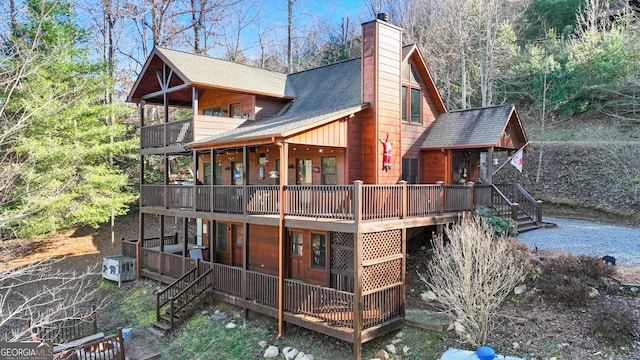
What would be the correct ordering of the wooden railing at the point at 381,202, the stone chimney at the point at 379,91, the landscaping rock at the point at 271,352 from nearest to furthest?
the wooden railing at the point at 381,202, the landscaping rock at the point at 271,352, the stone chimney at the point at 379,91

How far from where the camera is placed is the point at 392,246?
11.0 meters

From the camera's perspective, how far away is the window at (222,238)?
17.3 meters

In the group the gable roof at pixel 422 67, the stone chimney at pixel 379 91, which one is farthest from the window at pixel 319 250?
the gable roof at pixel 422 67

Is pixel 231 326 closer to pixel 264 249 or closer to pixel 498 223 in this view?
pixel 264 249

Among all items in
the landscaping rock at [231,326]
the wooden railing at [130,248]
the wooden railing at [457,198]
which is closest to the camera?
the landscaping rock at [231,326]

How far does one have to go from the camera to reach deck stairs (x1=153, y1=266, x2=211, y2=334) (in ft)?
43.9

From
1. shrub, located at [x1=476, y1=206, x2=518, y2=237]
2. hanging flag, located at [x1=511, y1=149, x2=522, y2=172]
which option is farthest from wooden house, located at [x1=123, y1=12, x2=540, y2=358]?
hanging flag, located at [x1=511, y1=149, x2=522, y2=172]

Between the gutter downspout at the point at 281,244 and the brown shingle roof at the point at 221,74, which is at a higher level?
the brown shingle roof at the point at 221,74

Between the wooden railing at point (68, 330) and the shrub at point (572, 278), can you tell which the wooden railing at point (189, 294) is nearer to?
the wooden railing at point (68, 330)

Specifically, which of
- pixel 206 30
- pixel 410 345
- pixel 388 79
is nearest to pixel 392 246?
pixel 410 345

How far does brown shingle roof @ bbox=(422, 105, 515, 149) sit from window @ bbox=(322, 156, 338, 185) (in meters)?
4.21

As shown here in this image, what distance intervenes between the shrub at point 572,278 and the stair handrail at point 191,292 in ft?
34.8

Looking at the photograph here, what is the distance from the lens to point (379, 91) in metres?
13.9

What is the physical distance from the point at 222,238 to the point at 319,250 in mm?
5945
